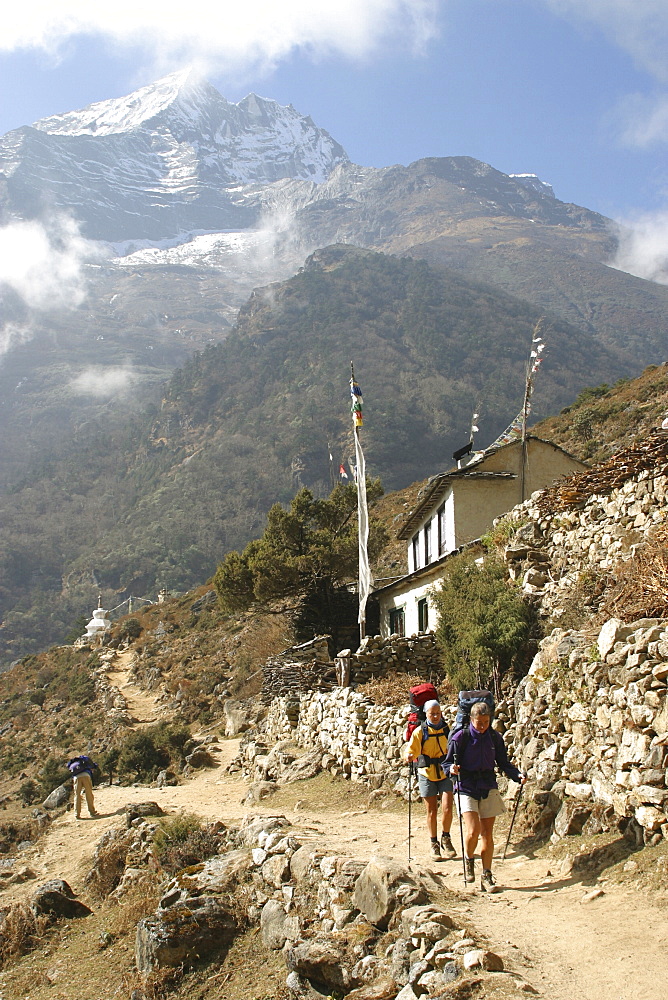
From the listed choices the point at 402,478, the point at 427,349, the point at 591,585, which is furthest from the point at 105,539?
the point at 591,585

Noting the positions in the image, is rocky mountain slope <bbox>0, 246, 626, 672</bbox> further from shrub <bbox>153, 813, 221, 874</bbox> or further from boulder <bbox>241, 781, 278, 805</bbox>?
shrub <bbox>153, 813, 221, 874</bbox>

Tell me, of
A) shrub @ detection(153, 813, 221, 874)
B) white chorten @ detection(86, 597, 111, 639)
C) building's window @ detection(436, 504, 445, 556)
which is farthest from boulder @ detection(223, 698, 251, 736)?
white chorten @ detection(86, 597, 111, 639)

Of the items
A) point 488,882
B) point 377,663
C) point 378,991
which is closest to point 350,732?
point 377,663

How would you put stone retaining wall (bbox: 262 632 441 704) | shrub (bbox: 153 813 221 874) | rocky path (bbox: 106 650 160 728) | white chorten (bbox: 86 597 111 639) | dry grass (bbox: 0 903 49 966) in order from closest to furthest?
Answer: dry grass (bbox: 0 903 49 966)
shrub (bbox: 153 813 221 874)
stone retaining wall (bbox: 262 632 441 704)
rocky path (bbox: 106 650 160 728)
white chorten (bbox: 86 597 111 639)

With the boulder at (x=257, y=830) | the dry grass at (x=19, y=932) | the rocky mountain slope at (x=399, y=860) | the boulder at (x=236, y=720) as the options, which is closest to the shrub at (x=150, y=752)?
the boulder at (x=236, y=720)

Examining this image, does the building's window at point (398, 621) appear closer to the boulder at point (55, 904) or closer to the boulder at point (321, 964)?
the boulder at point (55, 904)

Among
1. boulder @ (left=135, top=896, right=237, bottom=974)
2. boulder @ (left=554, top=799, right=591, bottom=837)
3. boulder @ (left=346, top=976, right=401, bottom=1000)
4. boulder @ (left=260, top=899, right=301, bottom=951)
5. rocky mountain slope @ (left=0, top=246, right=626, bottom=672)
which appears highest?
rocky mountain slope @ (left=0, top=246, right=626, bottom=672)

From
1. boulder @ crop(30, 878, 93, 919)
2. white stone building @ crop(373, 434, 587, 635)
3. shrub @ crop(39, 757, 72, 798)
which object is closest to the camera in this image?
boulder @ crop(30, 878, 93, 919)

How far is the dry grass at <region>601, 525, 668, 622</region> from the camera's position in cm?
862

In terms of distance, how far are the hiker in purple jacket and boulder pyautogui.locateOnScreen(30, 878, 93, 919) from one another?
6882mm

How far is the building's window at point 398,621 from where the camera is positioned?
25.0 meters

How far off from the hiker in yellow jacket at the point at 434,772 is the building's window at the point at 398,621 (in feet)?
52.9

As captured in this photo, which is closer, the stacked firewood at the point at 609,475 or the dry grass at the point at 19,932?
the dry grass at the point at 19,932

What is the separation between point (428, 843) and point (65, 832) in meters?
9.78
